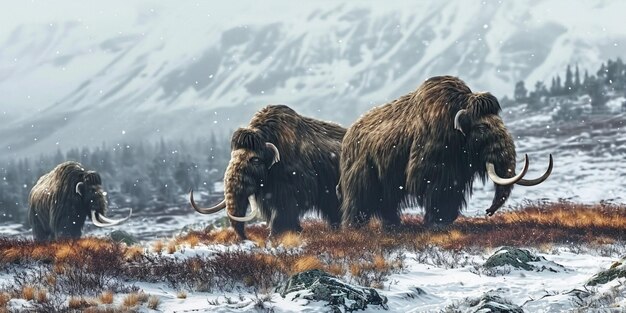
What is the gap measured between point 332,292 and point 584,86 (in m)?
177

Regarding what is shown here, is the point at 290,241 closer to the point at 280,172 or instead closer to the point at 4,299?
the point at 280,172

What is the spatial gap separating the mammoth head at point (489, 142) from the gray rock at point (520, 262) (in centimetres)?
293

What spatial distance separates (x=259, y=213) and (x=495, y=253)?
6128 mm

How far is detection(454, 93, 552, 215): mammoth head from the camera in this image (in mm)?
15047

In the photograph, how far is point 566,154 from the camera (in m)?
105

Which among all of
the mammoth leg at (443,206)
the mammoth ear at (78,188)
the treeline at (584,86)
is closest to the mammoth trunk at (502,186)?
the mammoth leg at (443,206)

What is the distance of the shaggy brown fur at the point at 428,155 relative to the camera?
15.4m

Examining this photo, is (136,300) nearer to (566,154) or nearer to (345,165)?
(345,165)

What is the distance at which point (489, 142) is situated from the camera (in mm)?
15250

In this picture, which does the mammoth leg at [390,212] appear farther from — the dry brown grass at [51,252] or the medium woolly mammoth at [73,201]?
the medium woolly mammoth at [73,201]

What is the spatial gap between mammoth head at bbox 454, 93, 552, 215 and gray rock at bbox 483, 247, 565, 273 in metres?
2.93

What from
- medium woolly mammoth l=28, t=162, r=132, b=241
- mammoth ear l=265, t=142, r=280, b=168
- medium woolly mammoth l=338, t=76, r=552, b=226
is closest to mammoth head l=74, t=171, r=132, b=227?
medium woolly mammoth l=28, t=162, r=132, b=241

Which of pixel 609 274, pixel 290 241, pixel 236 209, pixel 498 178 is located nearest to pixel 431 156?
pixel 498 178

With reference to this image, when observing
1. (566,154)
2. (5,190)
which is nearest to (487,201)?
(566,154)
